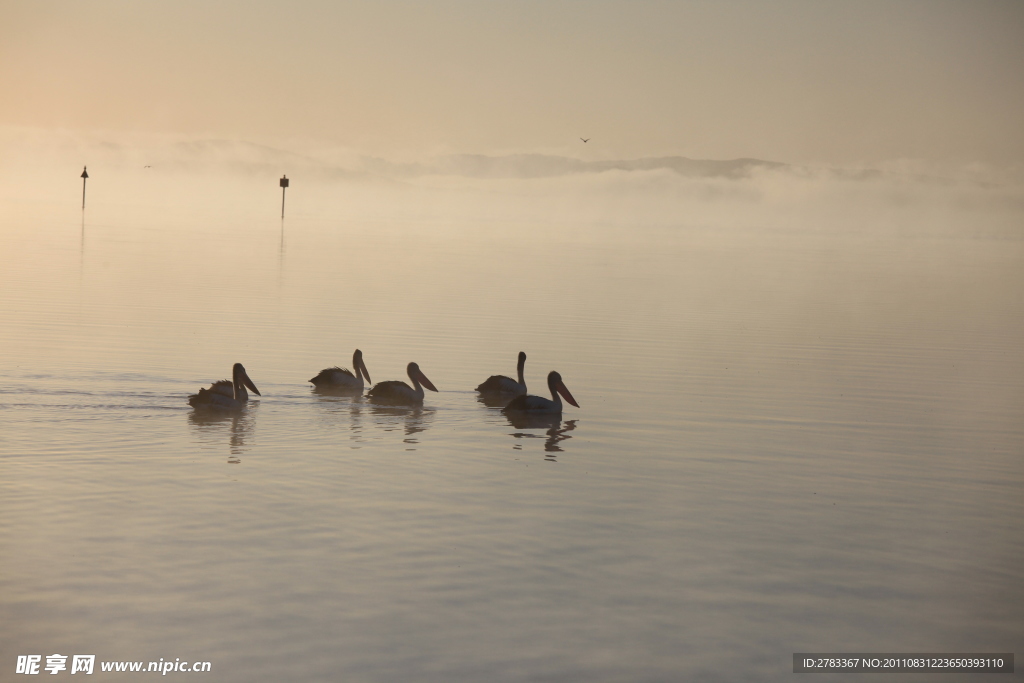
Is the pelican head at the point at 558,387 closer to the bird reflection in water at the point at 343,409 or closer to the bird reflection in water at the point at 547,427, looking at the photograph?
the bird reflection in water at the point at 547,427

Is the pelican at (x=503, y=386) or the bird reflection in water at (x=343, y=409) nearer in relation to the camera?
the bird reflection in water at (x=343, y=409)

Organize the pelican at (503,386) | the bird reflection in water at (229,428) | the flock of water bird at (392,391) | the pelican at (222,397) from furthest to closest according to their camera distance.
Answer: the pelican at (503,386)
the flock of water bird at (392,391)
the pelican at (222,397)
the bird reflection in water at (229,428)

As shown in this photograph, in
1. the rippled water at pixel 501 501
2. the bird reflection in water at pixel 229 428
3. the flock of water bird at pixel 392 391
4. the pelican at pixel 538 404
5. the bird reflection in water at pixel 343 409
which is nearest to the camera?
the rippled water at pixel 501 501

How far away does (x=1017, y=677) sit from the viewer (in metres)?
9.48

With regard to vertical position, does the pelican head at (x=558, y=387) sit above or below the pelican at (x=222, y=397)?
above

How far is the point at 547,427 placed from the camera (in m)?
19.8

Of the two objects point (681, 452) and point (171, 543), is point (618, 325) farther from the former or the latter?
point (171, 543)

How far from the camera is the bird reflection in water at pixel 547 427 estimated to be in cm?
1792

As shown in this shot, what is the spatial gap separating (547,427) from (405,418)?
7.99 ft

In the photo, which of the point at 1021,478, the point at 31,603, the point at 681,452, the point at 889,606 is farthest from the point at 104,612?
the point at 1021,478

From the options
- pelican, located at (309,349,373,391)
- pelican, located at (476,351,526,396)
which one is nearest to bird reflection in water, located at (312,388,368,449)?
pelican, located at (309,349,373,391)

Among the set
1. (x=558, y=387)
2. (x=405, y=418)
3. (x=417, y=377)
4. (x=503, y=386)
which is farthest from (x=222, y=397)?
(x=558, y=387)

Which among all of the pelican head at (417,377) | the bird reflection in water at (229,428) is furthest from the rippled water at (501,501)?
the pelican head at (417,377)

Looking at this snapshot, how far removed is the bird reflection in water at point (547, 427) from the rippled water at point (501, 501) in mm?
110
